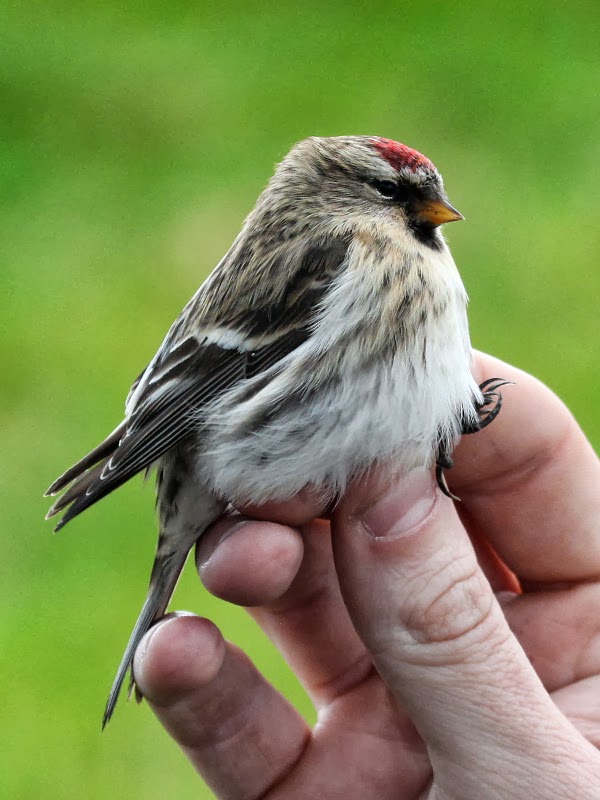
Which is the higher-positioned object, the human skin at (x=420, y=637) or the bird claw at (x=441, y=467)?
the bird claw at (x=441, y=467)

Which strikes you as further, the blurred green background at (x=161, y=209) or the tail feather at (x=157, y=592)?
the blurred green background at (x=161, y=209)

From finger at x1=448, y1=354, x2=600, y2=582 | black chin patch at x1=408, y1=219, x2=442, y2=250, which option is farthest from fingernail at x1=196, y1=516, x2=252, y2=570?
black chin patch at x1=408, y1=219, x2=442, y2=250

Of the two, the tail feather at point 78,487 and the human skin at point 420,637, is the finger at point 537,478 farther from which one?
the tail feather at point 78,487

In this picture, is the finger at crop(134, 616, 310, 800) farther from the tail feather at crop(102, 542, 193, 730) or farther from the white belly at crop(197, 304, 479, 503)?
the white belly at crop(197, 304, 479, 503)

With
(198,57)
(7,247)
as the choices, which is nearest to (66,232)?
(7,247)

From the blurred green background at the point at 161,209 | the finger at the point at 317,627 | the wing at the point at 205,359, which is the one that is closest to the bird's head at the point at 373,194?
the wing at the point at 205,359

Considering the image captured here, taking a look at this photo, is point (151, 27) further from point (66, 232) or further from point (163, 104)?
point (66, 232)

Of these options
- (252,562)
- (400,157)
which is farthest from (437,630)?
(400,157)
